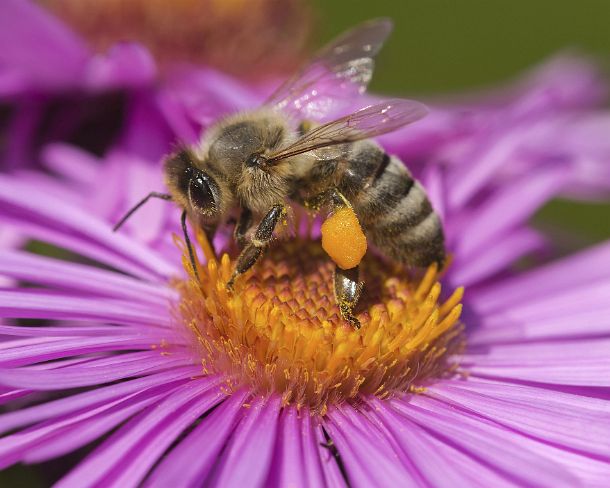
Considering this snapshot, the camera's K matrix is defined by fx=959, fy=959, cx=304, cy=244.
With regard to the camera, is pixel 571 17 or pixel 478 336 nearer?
pixel 478 336

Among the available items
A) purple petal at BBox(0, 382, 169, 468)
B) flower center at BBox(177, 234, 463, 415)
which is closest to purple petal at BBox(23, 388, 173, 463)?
purple petal at BBox(0, 382, 169, 468)

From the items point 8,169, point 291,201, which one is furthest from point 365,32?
point 8,169

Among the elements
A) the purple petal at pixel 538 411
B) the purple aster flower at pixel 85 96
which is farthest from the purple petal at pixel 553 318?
the purple aster flower at pixel 85 96

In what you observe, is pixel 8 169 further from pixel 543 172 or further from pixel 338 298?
pixel 543 172

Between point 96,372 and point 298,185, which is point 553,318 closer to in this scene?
point 298,185

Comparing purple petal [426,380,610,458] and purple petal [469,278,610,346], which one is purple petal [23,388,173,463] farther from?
purple petal [469,278,610,346]

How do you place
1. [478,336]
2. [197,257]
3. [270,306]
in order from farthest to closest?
[478,336]
[197,257]
[270,306]

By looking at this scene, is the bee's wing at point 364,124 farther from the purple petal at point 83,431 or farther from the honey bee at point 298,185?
the purple petal at point 83,431
